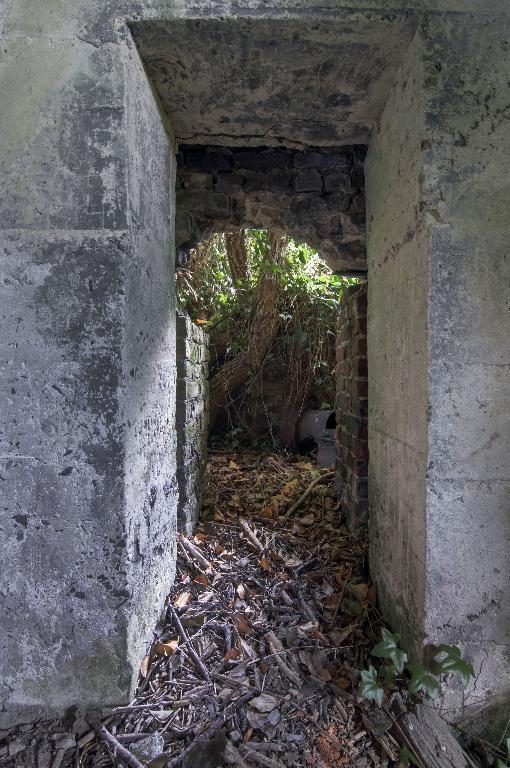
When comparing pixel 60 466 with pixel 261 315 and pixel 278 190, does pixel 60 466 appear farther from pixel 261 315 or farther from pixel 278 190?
pixel 261 315

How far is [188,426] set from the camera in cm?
301

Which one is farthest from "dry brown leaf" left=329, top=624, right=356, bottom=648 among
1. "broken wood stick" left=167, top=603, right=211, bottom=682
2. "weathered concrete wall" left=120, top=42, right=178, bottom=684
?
"weathered concrete wall" left=120, top=42, right=178, bottom=684

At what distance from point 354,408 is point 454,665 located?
160 cm

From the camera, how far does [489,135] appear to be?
5.17 feet

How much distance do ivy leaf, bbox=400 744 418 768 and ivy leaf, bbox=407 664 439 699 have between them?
0.18 m

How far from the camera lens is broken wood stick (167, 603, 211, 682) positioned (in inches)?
71.4

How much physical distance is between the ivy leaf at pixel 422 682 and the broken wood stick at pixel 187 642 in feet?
2.67

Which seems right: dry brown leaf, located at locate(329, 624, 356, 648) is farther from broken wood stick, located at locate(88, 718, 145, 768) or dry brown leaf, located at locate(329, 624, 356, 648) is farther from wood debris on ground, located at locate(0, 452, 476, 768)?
broken wood stick, located at locate(88, 718, 145, 768)

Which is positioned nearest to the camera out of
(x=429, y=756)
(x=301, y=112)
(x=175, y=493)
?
(x=429, y=756)

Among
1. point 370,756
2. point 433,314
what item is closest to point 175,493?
point 370,756

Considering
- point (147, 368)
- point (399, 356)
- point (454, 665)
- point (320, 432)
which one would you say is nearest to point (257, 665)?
point (454, 665)

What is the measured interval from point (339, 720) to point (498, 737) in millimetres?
596

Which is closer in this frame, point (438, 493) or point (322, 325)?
point (438, 493)

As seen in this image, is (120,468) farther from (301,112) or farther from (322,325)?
(322,325)
